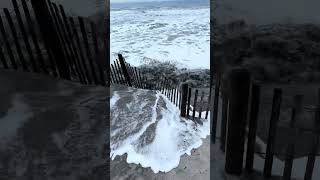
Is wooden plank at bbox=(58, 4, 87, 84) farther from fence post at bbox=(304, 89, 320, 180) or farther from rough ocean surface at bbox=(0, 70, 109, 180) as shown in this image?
fence post at bbox=(304, 89, 320, 180)

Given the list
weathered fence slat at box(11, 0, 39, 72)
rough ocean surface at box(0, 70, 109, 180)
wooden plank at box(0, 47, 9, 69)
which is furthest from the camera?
wooden plank at box(0, 47, 9, 69)

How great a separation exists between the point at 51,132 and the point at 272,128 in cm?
181

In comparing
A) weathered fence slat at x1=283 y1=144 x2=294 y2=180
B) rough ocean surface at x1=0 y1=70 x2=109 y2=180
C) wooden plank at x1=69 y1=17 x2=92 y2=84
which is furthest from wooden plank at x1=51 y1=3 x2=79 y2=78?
weathered fence slat at x1=283 y1=144 x2=294 y2=180

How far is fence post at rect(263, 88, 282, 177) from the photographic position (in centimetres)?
248

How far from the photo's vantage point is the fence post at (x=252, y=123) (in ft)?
8.34

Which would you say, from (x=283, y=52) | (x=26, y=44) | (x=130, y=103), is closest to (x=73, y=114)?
(x=130, y=103)

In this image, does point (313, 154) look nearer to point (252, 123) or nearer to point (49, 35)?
point (252, 123)

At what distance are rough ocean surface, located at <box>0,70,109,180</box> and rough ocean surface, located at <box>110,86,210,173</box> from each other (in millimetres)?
231

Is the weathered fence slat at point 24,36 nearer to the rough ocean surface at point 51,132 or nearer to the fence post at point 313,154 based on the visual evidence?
the rough ocean surface at point 51,132

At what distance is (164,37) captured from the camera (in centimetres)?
1160

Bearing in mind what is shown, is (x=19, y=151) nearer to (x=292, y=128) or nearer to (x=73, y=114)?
(x=73, y=114)

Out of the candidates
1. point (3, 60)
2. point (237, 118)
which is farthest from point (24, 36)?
point (237, 118)

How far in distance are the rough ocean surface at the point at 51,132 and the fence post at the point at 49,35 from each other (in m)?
0.71

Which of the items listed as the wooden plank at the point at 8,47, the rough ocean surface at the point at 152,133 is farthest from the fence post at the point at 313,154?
the wooden plank at the point at 8,47
